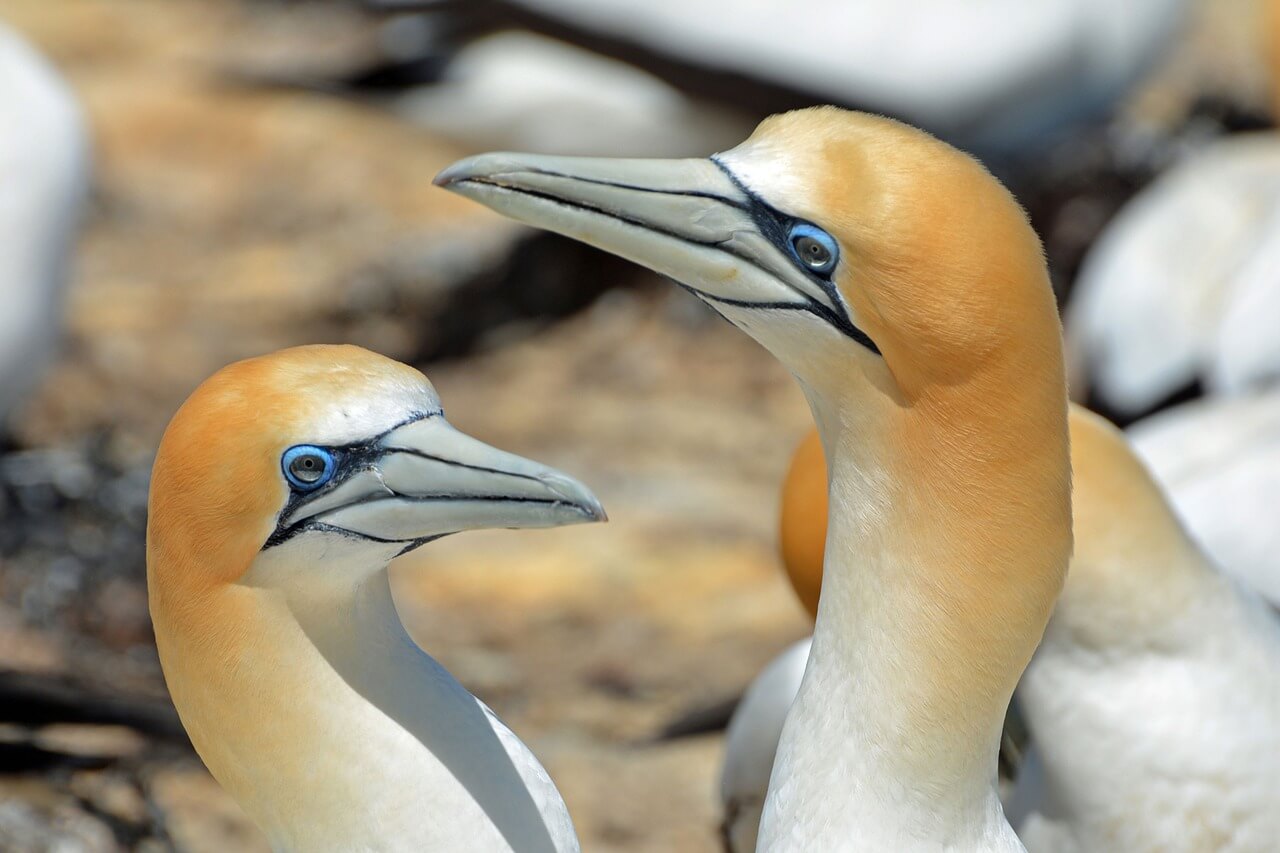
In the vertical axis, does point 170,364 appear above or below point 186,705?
below

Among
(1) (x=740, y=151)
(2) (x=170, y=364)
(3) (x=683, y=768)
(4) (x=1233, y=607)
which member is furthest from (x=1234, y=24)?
(1) (x=740, y=151)

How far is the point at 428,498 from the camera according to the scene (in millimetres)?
2289

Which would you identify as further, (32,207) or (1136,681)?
(32,207)

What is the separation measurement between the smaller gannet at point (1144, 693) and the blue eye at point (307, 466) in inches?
49.5

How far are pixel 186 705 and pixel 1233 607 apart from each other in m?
1.70

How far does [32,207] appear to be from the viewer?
18.2 ft

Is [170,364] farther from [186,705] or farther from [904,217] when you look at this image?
[904,217]

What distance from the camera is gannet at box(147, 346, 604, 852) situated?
89.6 inches

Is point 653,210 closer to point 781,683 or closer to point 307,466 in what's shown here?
point 307,466

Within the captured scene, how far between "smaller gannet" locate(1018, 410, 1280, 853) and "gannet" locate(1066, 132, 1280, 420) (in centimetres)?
252

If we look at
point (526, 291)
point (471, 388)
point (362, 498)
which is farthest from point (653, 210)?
point (526, 291)

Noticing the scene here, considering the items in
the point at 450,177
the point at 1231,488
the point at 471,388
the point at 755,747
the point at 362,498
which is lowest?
the point at 471,388

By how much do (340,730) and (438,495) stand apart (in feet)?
1.27

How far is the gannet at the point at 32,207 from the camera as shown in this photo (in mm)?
5430
